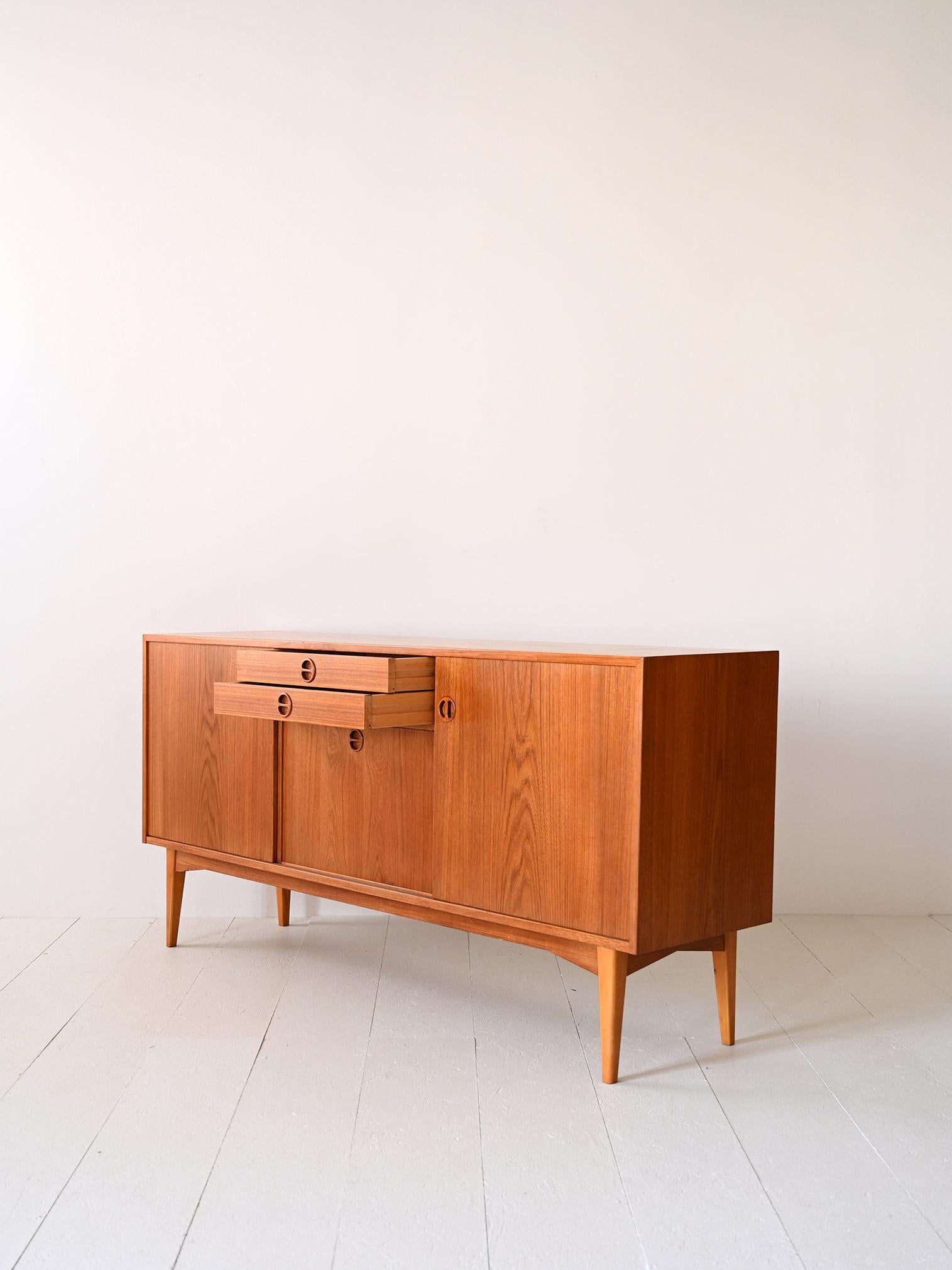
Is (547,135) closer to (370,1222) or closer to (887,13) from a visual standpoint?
(887,13)

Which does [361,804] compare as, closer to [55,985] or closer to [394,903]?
[394,903]

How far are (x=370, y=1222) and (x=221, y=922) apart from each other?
1.39 metres

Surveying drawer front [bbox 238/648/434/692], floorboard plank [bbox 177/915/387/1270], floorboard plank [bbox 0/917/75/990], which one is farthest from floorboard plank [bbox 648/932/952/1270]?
floorboard plank [bbox 0/917/75/990]

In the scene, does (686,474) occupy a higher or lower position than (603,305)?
lower

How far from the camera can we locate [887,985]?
7.18ft

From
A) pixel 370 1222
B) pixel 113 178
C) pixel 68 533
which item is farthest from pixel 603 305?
pixel 370 1222

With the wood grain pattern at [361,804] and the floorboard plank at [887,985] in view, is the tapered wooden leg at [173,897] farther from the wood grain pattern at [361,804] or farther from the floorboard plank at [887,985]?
the floorboard plank at [887,985]

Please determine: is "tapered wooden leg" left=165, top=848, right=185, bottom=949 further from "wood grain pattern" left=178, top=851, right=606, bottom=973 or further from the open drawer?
the open drawer

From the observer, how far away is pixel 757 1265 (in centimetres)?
122

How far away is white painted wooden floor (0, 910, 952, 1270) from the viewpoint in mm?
1271

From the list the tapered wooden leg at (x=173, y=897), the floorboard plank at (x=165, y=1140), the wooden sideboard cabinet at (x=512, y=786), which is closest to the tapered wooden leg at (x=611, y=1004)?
the wooden sideboard cabinet at (x=512, y=786)

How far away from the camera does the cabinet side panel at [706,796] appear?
1.67m

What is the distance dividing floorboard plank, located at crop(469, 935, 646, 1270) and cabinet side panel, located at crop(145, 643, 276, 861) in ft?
1.90

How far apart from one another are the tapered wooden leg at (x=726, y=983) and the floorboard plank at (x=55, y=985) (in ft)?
3.77
